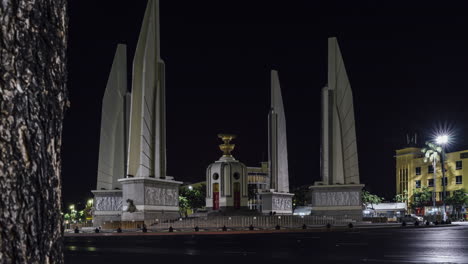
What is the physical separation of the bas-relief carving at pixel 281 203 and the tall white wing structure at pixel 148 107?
17.0 meters

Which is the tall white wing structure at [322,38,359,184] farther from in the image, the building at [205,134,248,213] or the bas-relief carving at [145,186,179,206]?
the bas-relief carving at [145,186,179,206]

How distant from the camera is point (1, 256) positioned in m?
2.12

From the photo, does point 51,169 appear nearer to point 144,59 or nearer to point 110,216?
point 144,59

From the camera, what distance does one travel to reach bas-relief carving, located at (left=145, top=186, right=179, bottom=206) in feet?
142

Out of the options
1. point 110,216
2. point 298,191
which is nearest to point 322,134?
point 110,216

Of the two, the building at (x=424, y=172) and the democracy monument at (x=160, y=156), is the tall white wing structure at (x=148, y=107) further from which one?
the building at (x=424, y=172)

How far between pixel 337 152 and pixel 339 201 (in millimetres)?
4878

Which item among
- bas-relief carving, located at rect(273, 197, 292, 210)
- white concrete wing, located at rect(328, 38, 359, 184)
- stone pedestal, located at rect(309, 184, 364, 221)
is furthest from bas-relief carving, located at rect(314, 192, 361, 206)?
bas-relief carving, located at rect(273, 197, 292, 210)

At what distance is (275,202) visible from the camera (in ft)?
199

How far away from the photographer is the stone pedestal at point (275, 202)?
59916 millimetres

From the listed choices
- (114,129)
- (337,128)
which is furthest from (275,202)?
(114,129)

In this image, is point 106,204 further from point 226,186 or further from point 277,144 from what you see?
point 277,144

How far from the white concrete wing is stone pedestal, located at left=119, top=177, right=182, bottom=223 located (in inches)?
698

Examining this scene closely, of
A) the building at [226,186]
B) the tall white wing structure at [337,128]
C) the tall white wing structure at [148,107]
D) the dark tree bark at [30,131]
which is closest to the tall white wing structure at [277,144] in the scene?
the building at [226,186]
